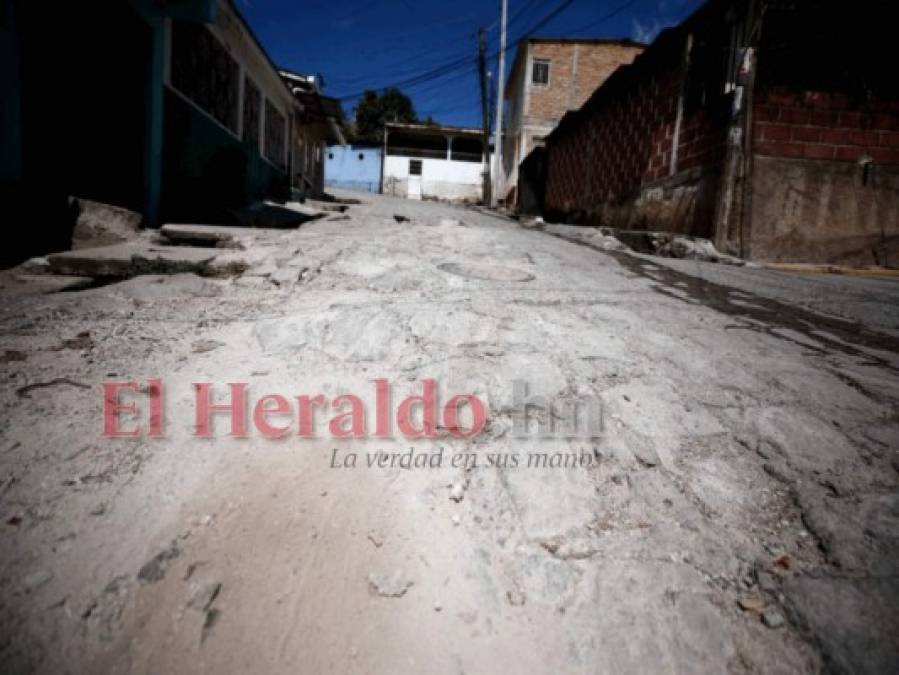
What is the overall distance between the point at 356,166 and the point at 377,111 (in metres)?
7.89

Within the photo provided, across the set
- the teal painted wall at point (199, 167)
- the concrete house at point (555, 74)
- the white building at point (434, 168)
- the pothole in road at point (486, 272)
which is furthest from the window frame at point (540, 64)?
the pothole in road at point (486, 272)

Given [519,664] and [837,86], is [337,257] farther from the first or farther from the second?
[837,86]

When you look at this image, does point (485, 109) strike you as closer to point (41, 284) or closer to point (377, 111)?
point (377, 111)

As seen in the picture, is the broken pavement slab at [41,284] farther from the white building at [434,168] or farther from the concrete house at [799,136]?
the white building at [434,168]

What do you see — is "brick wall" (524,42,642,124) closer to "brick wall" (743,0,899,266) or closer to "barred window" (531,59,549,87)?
"barred window" (531,59,549,87)

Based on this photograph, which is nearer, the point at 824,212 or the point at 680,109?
the point at 824,212

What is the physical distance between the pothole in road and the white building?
2257 centimetres

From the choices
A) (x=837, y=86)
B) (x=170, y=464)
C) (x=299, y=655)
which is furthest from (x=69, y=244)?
(x=837, y=86)

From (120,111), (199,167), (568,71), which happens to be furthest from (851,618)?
(568,71)

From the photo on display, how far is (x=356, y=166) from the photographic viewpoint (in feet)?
84.7

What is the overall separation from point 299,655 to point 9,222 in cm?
366

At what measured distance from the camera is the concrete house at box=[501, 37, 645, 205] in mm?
18000

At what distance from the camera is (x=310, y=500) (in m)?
1.03

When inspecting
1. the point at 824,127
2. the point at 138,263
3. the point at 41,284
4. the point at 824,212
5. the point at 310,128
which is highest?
the point at 310,128
